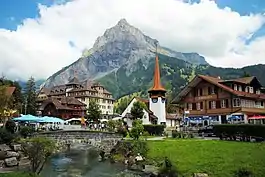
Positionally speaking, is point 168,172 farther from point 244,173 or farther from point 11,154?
point 11,154

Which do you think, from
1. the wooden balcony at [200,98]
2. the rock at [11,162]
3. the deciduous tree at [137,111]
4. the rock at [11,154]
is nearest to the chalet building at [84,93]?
the deciduous tree at [137,111]

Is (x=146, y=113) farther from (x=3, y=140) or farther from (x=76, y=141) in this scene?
(x=3, y=140)

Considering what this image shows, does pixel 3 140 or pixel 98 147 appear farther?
pixel 98 147

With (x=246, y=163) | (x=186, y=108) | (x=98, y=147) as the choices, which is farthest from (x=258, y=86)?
(x=246, y=163)

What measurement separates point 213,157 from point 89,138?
2386 cm

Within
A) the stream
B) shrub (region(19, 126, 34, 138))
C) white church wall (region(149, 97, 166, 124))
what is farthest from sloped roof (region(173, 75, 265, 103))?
shrub (region(19, 126, 34, 138))

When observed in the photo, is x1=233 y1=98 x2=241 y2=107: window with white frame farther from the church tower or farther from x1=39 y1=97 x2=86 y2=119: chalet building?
x1=39 y1=97 x2=86 y2=119: chalet building

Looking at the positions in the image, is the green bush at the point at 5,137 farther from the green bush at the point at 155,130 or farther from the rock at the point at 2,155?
the green bush at the point at 155,130

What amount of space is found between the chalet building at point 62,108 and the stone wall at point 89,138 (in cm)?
6288

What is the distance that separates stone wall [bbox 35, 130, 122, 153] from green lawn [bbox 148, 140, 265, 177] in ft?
33.3

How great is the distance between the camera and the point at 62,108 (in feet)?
368

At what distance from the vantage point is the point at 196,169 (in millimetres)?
25719

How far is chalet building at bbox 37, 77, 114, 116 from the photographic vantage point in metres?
151

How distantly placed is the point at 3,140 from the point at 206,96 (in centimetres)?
4099
